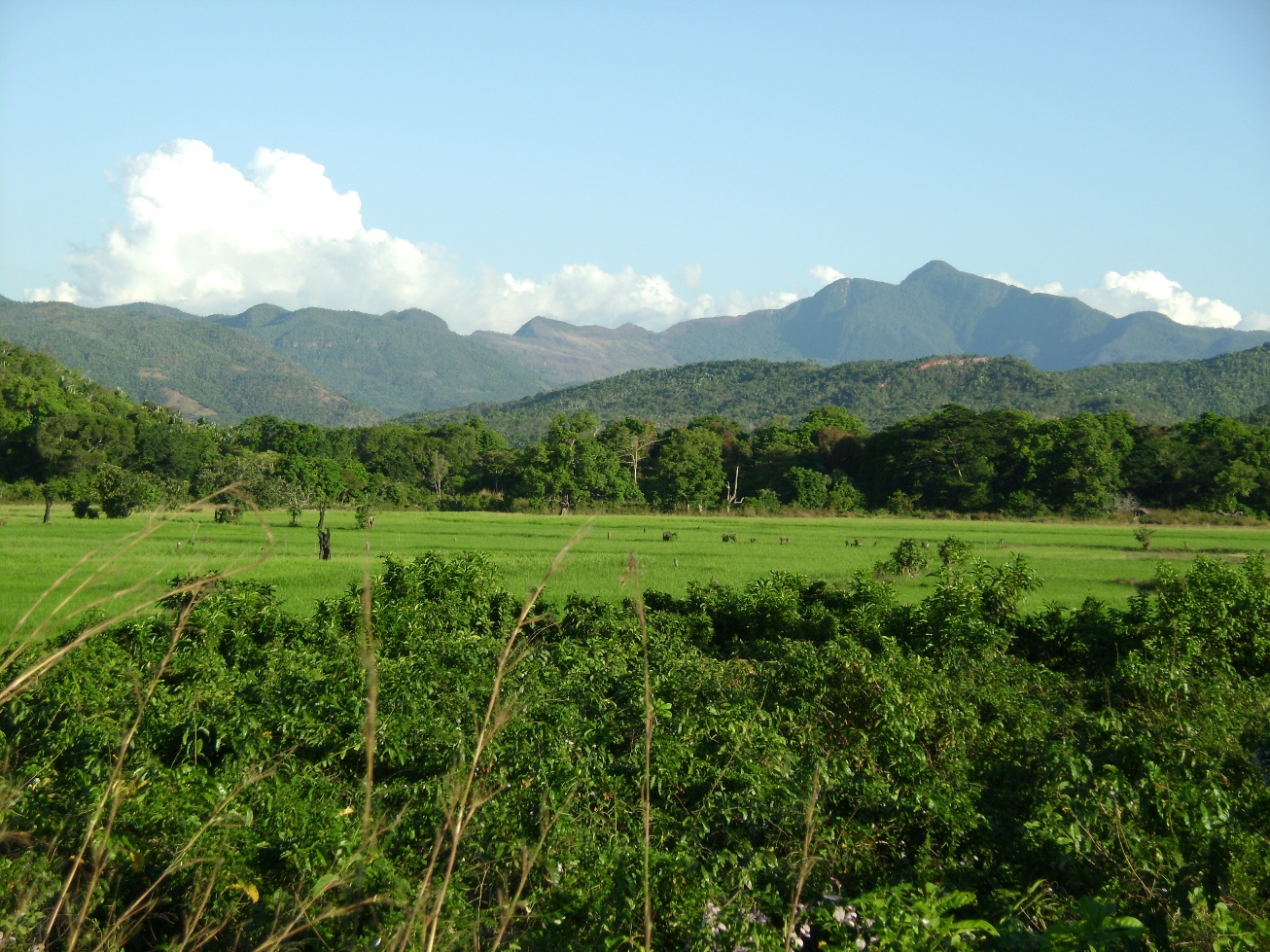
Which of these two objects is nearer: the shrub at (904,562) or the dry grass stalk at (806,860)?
the dry grass stalk at (806,860)

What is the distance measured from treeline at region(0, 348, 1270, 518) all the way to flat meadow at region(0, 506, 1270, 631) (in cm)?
641

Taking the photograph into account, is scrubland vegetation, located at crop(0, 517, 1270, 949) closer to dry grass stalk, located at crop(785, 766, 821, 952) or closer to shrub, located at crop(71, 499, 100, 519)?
dry grass stalk, located at crop(785, 766, 821, 952)

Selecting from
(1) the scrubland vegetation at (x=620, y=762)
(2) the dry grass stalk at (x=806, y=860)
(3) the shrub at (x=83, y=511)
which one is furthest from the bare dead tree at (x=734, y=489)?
(2) the dry grass stalk at (x=806, y=860)

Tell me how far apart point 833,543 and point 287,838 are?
95.8ft

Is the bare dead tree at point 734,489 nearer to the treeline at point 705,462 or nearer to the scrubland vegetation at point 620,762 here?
the treeline at point 705,462

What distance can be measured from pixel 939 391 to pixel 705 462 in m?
69.1

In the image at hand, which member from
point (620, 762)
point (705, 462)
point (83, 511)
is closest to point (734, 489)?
point (705, 462)

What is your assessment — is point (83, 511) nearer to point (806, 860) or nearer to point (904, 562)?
point (904, 562)

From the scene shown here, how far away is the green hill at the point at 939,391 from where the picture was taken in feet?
367

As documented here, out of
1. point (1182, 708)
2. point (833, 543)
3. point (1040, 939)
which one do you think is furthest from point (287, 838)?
point (833, 543)

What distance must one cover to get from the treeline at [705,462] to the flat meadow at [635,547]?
252 inches

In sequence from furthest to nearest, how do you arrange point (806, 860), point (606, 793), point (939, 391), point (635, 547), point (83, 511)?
point (939, 391) → point (83, 511) → point (635, 547) → point (606, 793) → point (806, 860)

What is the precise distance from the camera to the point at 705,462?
201 ft

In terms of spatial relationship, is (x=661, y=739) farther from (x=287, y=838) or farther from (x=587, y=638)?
(x=587, y=638)
